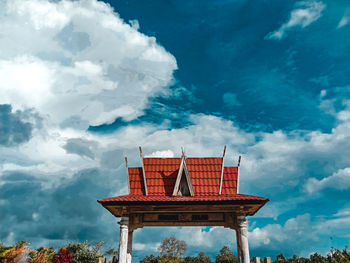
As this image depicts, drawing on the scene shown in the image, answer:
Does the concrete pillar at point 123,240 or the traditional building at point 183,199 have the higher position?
the traditional building at point 183,199

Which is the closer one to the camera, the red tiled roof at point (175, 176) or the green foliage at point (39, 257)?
the red tiled roof at point (175, 176)

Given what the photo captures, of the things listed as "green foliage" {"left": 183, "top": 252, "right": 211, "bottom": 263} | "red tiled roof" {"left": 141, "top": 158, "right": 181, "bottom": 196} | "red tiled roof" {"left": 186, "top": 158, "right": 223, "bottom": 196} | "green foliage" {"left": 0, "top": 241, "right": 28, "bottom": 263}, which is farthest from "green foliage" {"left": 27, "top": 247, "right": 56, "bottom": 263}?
"green foliage" {"left": 183, "top": 252, "right": 211, "bottom": 263}

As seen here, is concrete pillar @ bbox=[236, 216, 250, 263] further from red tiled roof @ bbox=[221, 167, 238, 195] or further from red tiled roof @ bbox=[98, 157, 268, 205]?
red tiled roof @ bbox=[221, 167, 238, 195]

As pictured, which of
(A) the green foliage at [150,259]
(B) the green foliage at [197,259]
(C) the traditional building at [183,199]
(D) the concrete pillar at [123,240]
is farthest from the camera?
(B) the green foliage at [197,259]

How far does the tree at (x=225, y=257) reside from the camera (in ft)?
139

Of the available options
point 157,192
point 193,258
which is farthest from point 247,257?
point 193,258

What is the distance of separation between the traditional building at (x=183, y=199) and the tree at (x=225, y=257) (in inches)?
1155

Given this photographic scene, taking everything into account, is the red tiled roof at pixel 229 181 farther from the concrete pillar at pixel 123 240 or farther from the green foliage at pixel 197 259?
the green foliage at pixel 197 259

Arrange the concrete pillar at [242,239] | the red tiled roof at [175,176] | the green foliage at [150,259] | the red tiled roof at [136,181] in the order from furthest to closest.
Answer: the green foliage at [150,259], the red tiled roof at [136,181], the red tiled roof at [175,176], the concrete pillar at [242,239]

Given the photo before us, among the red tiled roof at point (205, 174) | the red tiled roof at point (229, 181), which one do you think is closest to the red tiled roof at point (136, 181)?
the red tiled roof at point (205, 174)

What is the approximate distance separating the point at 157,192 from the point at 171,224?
209 cm

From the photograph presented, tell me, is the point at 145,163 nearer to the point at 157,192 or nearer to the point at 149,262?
the point at 157,192

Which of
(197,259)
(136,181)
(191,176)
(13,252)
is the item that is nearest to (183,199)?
(191,176)

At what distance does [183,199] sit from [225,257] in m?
34.4
